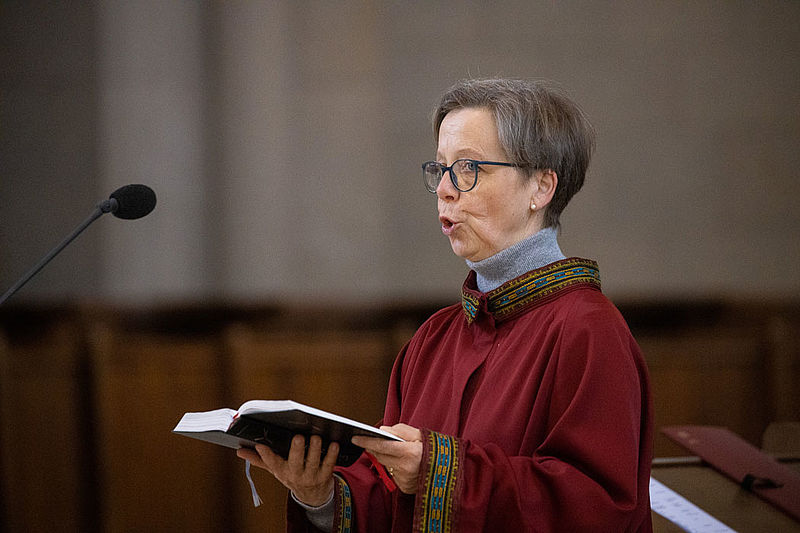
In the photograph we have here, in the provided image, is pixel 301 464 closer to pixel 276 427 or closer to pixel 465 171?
pixel 276 427

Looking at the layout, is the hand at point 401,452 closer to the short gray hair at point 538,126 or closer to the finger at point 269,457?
the finger at point 269,457

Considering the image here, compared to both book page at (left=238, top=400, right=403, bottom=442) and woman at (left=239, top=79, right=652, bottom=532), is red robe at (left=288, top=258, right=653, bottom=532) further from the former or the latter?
book page at (left=238, top=400, right=403, bottom=442)

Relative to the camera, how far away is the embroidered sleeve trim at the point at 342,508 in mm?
1811

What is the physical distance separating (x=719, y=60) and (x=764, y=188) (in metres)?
0.66

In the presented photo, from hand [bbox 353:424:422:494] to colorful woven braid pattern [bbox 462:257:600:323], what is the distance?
37 cm

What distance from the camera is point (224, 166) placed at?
4504 millimetres

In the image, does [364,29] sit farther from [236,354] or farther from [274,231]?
[236,354]

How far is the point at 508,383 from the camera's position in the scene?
171 cm

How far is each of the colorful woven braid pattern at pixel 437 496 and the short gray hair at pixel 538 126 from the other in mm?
582

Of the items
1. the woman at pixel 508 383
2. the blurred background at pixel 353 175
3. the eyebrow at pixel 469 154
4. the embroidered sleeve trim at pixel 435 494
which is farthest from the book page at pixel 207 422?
the blurred background at pixel 353 175

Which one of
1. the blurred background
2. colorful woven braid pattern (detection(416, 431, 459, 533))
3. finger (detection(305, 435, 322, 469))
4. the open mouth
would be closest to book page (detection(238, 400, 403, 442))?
colorful woven braid pattern (detection(416, 431, 459, 533))

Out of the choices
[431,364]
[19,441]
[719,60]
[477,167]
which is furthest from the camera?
[719,60]

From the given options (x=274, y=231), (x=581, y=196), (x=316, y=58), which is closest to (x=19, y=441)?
(x=274, y=231)

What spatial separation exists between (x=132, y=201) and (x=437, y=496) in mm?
970
